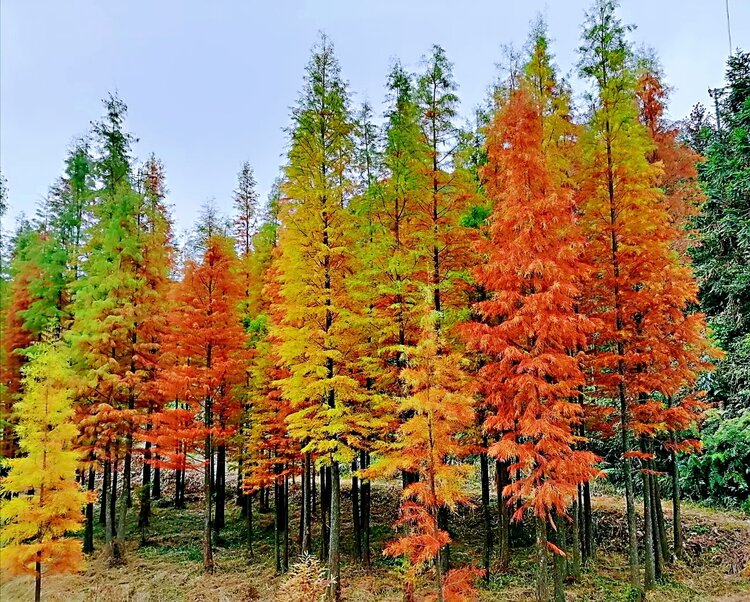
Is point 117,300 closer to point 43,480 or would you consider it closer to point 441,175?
point 43,480

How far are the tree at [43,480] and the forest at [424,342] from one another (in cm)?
7

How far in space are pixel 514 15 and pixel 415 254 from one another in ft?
35.0

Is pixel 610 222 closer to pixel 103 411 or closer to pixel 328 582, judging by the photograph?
pixel 328 582

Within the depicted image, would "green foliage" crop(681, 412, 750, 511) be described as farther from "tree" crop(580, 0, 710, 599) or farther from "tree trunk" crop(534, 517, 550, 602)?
"tree trunk" crop(534, 517, 550, 602)

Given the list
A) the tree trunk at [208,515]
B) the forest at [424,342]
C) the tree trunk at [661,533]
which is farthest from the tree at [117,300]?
the tree trunk at [661,533]

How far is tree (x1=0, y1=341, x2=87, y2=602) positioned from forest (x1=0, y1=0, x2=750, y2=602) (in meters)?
0.07

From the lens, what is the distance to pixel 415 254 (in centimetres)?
1434

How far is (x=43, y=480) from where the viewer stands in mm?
→ 12320

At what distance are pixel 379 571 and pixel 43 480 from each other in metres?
11.1

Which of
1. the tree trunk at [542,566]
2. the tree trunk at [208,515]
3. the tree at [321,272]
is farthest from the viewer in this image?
the tree trunk at [208,515]

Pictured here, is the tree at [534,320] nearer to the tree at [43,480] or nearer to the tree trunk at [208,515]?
the tree at [43,480]

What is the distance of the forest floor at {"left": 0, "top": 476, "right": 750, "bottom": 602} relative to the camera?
14445mm

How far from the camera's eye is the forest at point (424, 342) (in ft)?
39.4

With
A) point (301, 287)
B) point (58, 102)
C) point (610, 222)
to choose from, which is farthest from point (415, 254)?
point (58, 102)
